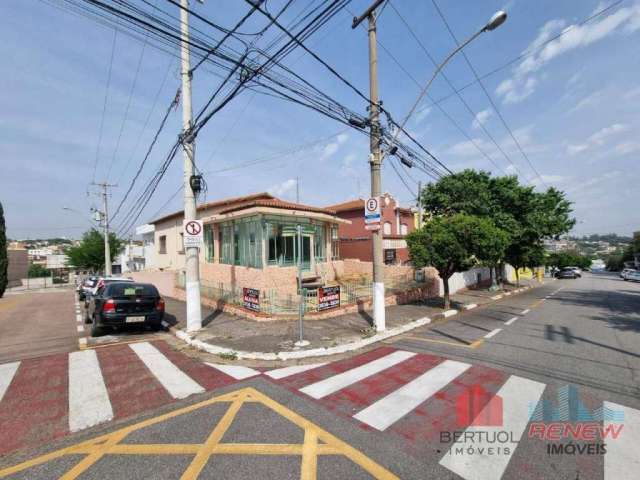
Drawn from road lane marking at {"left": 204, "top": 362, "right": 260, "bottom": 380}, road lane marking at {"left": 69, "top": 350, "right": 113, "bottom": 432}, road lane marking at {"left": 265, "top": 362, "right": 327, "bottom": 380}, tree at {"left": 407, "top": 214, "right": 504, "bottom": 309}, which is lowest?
road lane marking at {"left": 265, "top": 362, "right": 327, "bottom": 380}

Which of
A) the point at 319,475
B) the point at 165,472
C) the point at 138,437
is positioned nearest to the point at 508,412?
the point at 319,475

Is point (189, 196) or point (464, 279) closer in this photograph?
A: point (189, 196)

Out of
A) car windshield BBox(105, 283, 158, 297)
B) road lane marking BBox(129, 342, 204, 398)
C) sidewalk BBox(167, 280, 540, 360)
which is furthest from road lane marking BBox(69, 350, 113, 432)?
car windshield BBox(105, 283, 158, 297)

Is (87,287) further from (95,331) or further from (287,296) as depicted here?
(287,296)

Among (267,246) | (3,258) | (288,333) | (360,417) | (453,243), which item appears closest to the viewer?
(360,417)

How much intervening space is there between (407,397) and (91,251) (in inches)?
1921

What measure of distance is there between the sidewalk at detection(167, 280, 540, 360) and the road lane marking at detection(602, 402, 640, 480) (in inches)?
184

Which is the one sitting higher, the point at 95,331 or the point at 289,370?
the point at 95,331

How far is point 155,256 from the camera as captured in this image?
1254 inches

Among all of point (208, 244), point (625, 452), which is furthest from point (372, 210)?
point (208, 244)

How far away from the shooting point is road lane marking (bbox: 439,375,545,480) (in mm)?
2932

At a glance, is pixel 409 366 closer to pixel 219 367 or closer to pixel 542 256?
pixel 219 367

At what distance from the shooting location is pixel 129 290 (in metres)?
8.81

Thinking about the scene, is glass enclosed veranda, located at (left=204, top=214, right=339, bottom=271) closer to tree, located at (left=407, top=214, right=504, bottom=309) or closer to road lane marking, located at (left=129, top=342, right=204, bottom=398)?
tree, located at (left=407, top=214, right=504, bottom=309)
